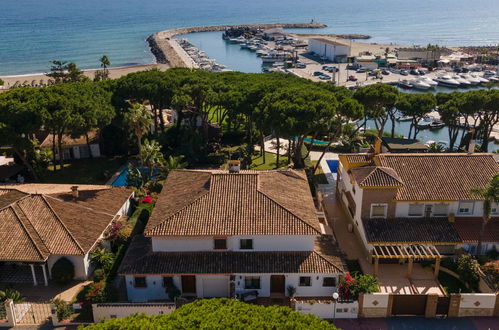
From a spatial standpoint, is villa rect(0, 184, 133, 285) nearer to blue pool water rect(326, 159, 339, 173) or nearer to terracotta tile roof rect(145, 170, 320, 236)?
terracotta tile roof rect(145, 170, 320, 236)

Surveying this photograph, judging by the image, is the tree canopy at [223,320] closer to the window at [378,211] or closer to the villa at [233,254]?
the villa at [233,254]

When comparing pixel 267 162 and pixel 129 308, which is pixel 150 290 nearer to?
pixel 129 308

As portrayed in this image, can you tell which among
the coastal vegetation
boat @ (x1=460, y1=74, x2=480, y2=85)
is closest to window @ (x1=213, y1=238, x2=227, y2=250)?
the coastal vegetation

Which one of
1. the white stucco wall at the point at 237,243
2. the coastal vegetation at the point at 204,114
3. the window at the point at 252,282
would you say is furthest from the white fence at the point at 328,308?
the coastal vegetation at the point at 204,114

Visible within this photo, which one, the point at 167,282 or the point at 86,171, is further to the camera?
the point at 86,171

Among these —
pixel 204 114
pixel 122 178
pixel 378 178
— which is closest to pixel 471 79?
pixel 204 114

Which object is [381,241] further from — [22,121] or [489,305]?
[22,121]

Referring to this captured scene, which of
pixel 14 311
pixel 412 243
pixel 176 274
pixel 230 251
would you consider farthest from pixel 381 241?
pixel 14 311
